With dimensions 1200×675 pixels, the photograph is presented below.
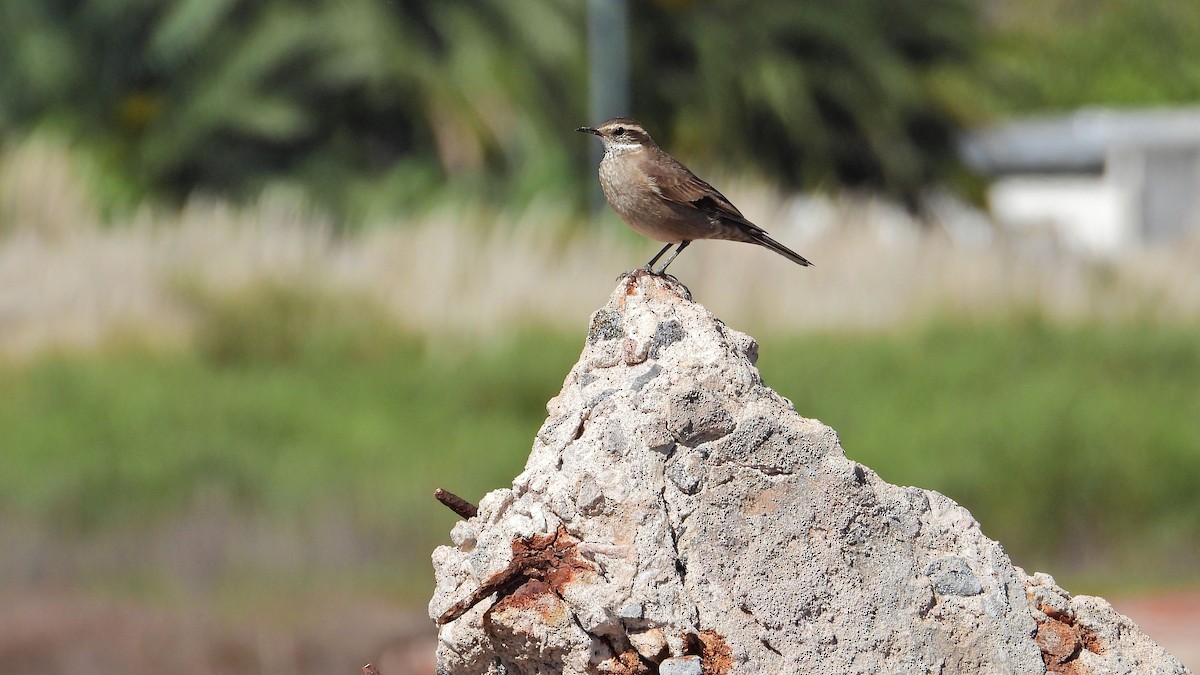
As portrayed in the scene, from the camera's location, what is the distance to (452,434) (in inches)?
451

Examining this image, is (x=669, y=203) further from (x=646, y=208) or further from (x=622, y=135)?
(x=622, y=135)

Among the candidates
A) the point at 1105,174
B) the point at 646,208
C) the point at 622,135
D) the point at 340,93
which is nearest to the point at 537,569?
the point at 646,208

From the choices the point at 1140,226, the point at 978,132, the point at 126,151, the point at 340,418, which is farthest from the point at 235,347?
the point at 1140,226

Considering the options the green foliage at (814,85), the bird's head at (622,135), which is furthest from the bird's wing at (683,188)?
the green foliage at (814,85)

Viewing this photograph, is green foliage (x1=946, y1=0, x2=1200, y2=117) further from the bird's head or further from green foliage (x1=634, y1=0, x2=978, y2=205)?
the bird's head

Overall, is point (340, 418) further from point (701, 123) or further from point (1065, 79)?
point (1065, 79)

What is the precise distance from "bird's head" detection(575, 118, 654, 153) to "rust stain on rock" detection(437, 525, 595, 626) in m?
2.19

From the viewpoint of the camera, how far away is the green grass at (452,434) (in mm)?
10102

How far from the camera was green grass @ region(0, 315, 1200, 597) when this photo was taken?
10102mm

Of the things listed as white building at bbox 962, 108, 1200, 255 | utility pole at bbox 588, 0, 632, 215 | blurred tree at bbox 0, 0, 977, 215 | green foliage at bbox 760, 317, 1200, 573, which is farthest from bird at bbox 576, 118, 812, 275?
white building at bbox 962, 108, 1200, 255

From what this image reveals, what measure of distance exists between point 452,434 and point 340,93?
940 centimetres

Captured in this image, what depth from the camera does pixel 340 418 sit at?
11.5 metres

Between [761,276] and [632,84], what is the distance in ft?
22.7

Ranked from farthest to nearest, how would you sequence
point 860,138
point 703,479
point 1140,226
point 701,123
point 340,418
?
point 1140,226
point 860,138
point 701,123
point 340,418
point 703,479
